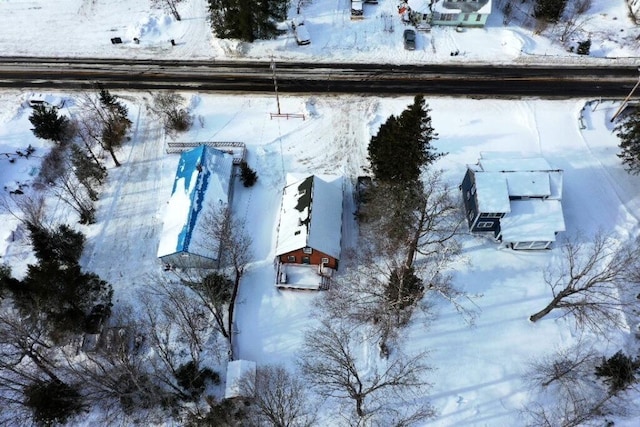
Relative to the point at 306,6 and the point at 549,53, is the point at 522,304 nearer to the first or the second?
the point at 549,53

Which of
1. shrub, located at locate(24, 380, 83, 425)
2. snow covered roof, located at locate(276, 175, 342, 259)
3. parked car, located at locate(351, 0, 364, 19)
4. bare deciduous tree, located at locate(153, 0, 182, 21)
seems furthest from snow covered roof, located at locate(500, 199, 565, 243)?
bare deciduous tree, located at locate(153, 0, 182, 21)

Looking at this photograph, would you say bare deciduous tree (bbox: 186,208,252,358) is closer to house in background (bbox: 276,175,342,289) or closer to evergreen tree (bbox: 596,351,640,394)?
house in background (bbox: 276,175,342,289)

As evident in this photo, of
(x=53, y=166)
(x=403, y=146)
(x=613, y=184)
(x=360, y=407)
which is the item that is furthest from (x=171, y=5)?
(x=613, y=184)

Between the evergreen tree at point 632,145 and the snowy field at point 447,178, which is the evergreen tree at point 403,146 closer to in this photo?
the snowy field at point 447,178

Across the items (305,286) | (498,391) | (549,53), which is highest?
(549,53)

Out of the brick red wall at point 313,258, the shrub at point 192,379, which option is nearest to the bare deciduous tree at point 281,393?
the shrub at point 192,379


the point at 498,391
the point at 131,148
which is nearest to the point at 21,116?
the point at 131,148

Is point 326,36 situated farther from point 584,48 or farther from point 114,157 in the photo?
point 584,48
